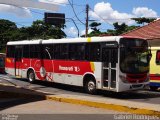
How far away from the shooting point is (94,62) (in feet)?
61.2

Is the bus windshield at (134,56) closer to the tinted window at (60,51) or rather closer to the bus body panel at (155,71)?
the bus body panel at (155,71)

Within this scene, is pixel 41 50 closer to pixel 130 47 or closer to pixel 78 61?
pixel 78 61

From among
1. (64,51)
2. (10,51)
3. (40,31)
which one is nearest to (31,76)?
(10,51)

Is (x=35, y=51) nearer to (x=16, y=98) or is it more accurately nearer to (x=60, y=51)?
(x=60, y=51)

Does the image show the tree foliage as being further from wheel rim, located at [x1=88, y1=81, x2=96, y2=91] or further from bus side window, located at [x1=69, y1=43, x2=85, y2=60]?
wheel rim, located at [x1=88, y1=81, x2=96, y2=91]

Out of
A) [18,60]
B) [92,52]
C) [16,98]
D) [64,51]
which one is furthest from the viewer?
[18,60]

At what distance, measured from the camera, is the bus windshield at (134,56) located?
17375mm

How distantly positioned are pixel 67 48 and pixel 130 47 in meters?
4.24

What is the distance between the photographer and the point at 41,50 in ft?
76.6

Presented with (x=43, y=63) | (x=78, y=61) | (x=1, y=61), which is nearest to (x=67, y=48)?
(x=78, y=61)

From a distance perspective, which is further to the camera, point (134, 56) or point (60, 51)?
point (60, 51)

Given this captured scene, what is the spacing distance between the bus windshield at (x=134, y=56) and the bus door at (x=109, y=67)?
35cm

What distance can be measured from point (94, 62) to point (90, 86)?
4.06ft

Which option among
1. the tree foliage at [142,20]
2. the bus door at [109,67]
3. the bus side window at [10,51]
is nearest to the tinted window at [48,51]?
the bus side window at [10,51]
